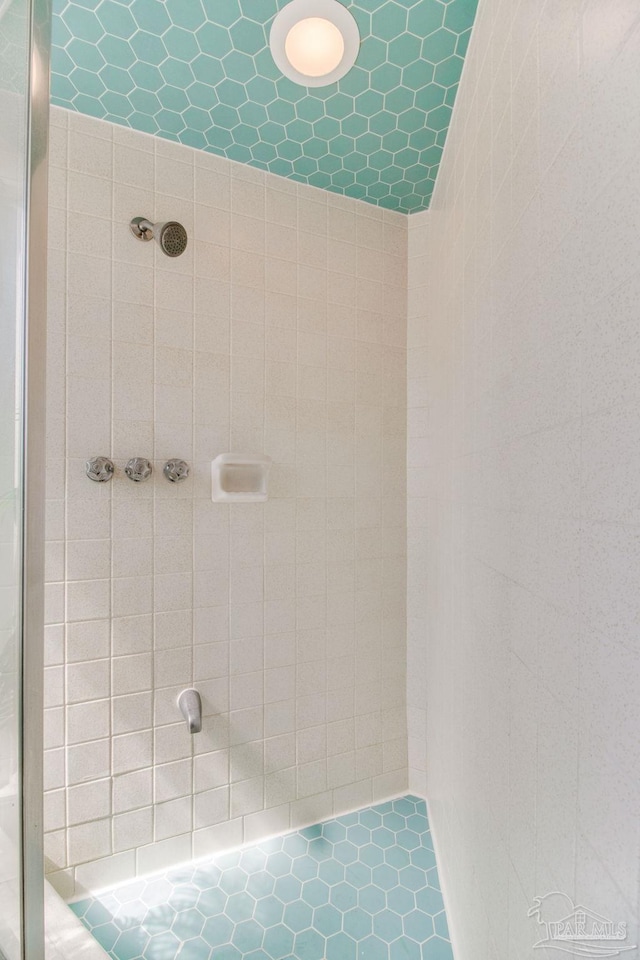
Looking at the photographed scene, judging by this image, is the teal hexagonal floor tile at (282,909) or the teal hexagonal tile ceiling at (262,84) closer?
the teal hexagonal tile ceiling at (262,84)

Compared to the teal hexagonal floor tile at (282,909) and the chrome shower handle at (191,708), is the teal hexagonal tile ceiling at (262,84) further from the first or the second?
the teal hexagonal floor tile at (282,909)

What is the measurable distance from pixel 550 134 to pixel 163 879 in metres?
1.89

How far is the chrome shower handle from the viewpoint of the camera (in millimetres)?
1303

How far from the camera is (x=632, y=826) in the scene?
41cm

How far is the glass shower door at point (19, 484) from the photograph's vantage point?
575mm

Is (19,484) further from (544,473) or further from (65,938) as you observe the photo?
(65,938)

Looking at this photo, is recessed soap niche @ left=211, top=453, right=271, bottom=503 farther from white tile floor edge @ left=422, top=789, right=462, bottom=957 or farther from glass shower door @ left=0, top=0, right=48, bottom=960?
white tile floor edge @ left=422, top=789, right=462, bottom=957

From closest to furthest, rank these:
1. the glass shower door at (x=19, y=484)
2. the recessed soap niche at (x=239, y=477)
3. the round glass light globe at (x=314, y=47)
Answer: the glass shower door at (x=19, y=484) → the round glass light globe at (x=314, y=47) → the recessed soap niche at (x=239, y=477)

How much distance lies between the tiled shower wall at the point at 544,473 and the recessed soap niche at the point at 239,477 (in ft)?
Result: 1.94

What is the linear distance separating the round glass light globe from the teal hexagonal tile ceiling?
5 centimetres

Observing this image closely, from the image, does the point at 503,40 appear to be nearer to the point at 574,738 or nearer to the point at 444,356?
the point at 444,356

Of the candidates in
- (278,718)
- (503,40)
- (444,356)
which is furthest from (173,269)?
(278,718)

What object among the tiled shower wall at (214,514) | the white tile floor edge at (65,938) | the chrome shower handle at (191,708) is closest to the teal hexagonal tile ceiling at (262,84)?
the tiled shower wall at (214,514)

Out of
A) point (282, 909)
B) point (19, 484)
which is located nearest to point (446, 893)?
point (282, 909)
